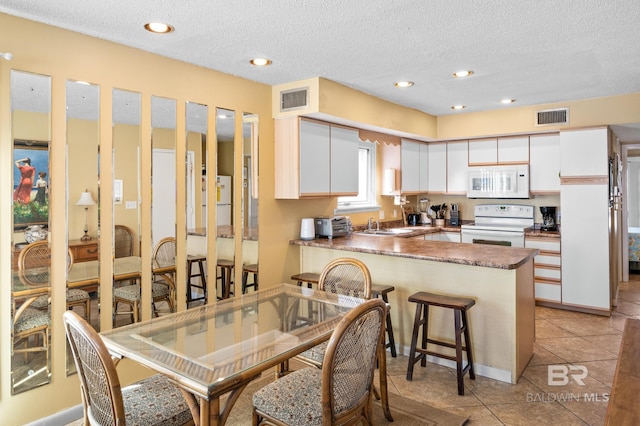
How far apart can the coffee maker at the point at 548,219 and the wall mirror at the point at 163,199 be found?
434 centimetres

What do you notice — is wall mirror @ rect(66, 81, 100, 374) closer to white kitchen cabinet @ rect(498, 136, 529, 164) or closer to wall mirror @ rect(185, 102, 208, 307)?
wall mirror @ rect(185, 102, 208, 307)

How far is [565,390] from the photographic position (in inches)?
115

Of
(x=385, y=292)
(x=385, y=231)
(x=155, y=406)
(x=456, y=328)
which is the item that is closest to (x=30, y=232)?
(x=155, y=406)

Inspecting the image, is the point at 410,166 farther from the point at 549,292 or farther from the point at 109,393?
the point at 109,393

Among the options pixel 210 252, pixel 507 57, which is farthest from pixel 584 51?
pixel 210 252

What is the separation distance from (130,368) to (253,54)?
234 cm

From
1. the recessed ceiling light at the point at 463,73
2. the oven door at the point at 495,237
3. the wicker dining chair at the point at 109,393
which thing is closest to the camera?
the wicker dining chair at the point at 109,393

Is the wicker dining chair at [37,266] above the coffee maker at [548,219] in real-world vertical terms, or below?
below

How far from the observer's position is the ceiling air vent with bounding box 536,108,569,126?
4.61 m

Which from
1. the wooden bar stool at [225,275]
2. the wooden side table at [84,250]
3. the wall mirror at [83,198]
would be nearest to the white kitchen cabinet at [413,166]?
the wooden bar stool at [225,275]

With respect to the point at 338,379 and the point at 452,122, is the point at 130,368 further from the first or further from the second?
the point at 452,122

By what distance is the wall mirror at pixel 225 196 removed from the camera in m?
3.42

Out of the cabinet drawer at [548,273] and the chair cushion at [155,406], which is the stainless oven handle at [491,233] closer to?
the cabinet drawer at [548,273]

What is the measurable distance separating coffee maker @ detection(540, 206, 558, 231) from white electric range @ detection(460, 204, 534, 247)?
142mm
